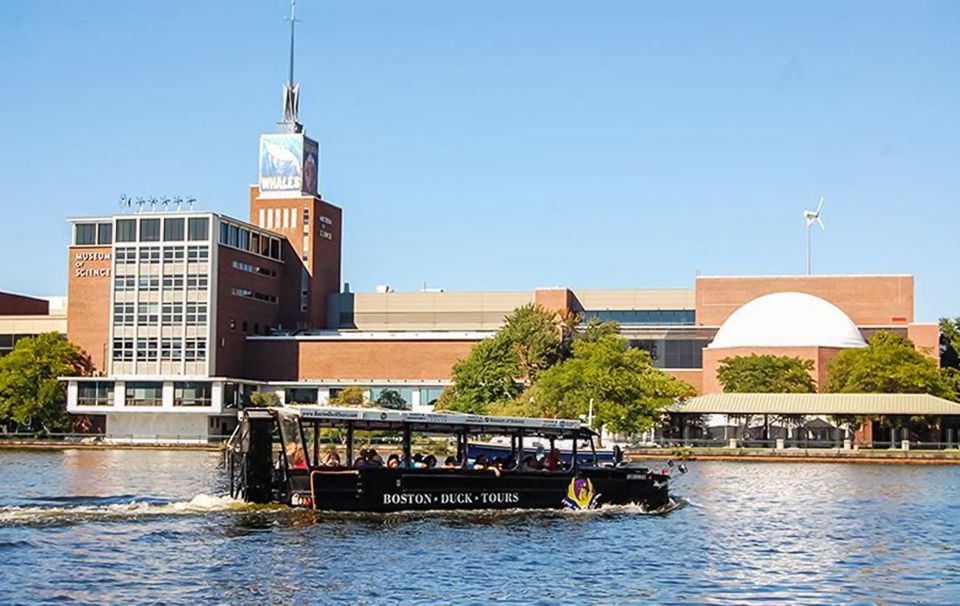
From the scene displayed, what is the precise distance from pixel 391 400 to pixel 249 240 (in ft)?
76.7

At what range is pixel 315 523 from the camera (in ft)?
127

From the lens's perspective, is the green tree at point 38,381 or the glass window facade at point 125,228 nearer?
the green tree at point 38,381

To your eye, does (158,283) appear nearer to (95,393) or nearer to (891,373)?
(95,393)

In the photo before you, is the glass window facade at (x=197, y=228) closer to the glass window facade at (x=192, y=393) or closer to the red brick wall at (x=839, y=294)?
the glass window facade at (x=192, y=393)

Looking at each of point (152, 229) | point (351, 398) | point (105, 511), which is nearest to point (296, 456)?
point (105, 511)

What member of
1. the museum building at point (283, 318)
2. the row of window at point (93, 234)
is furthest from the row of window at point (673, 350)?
the row of window at point (93, 234)

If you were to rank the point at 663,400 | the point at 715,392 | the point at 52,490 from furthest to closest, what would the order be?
the point at 715,392
the point at 663,400
the point at 52,490

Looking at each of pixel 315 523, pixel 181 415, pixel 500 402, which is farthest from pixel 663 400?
pixel 315 523

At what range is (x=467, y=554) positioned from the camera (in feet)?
113

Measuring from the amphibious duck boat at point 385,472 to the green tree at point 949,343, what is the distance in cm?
10043

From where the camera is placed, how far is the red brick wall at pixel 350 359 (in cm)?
14325

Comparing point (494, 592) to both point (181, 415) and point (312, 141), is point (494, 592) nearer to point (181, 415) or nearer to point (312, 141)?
point (181, 415)

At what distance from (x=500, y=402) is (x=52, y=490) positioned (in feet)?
222

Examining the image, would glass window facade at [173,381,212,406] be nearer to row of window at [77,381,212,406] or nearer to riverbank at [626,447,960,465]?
row of window at [77,381,212,406]
